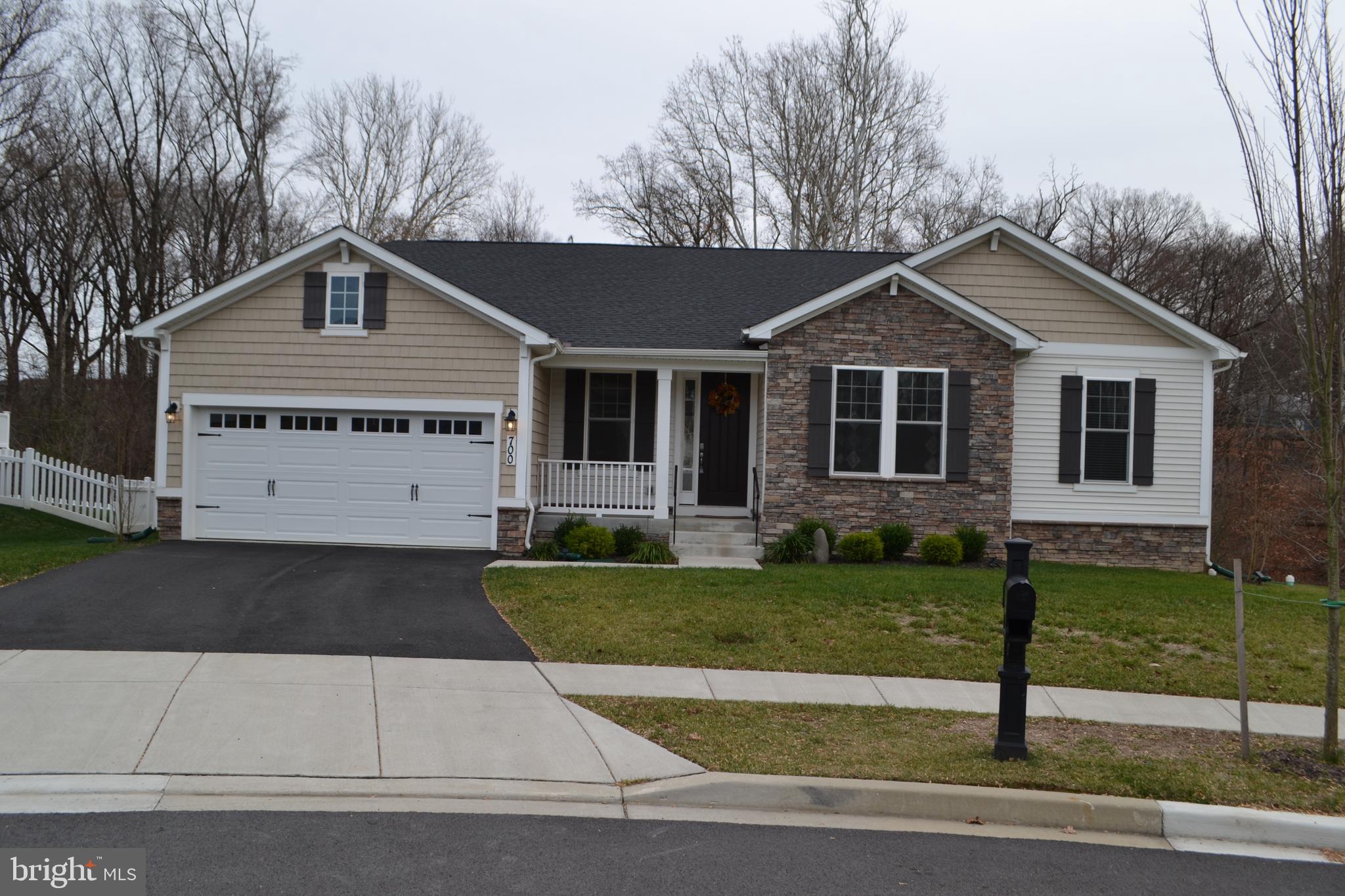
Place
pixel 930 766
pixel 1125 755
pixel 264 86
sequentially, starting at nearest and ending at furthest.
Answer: pixel 930 766 → pixel 1125 755 → pixel 264 86

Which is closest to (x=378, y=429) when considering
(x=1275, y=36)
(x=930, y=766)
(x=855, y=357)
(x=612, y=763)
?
(x=855, y=357)

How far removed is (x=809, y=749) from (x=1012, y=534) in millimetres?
10141

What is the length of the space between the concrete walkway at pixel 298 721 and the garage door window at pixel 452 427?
684 cm

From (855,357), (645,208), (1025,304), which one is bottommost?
(855,357)

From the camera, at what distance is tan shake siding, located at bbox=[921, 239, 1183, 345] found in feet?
51.4

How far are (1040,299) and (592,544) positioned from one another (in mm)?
8114

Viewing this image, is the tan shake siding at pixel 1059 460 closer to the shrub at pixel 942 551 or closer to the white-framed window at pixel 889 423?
the white-framed window at pixel 889 423

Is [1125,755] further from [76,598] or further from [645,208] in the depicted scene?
[645,208]

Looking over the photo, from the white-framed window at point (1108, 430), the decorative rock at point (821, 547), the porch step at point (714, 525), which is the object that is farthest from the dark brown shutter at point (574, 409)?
the white-framed window at point (1108, 430)

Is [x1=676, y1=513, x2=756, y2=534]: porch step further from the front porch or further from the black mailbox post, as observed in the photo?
the black mailbox post

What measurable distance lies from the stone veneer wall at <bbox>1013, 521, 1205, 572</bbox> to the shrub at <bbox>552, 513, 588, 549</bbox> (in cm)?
680

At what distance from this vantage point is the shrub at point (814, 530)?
14.2 meters

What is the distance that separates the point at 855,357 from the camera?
14766mm

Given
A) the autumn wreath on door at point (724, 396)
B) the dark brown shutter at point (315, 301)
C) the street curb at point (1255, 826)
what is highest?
the dark brown shutter at point (315, 301)
